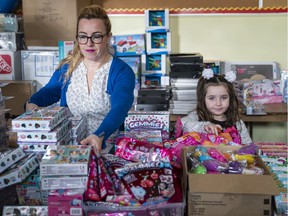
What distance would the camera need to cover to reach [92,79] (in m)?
2.17

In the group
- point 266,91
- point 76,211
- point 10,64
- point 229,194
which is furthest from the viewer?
point 10,64

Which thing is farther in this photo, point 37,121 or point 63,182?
point 37,121

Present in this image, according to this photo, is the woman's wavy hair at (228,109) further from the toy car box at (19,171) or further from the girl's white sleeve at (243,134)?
the toy car box at (19,171)

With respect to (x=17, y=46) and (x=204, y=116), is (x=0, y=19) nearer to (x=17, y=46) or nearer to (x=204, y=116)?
(x=17, y=46)

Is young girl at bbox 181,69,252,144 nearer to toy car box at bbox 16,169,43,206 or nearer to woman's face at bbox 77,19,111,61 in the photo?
woman's face at bbox 77,19,111,61

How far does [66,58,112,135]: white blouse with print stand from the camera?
215cm

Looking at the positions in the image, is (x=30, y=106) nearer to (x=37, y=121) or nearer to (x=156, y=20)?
(x=37, y=121)

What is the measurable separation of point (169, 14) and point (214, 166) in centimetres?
288

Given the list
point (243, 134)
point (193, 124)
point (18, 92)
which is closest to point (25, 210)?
point (193, 124)

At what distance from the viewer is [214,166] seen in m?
1.50

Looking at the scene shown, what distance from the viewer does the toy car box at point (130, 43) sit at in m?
3.85

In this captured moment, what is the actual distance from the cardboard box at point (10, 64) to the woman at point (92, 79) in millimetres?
1744

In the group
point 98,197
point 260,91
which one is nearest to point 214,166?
point 98,197

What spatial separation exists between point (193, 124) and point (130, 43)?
161cm
